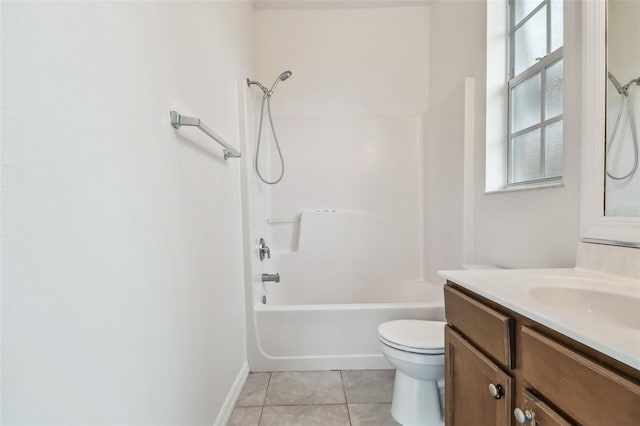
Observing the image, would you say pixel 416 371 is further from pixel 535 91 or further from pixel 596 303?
pixel 535 91

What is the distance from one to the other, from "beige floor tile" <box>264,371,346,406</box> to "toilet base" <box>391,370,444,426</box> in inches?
13.8

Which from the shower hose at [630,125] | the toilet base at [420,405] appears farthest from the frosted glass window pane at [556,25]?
the toilet base at [420,405]

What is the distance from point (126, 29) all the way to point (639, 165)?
1480mm

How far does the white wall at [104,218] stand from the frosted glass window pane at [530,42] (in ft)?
5.15

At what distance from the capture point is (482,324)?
800mm

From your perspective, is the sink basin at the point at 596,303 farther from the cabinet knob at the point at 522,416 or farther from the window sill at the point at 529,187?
the window sill at the point at 529,187

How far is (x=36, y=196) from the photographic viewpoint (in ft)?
1.51

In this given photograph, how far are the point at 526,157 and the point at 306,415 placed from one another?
172 centimetres

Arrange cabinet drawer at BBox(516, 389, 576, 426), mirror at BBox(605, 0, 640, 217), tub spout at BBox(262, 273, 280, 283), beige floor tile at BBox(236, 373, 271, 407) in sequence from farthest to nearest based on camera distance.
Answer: tub spout at BBox(262, 273, 280, 283) → beige floor tile at BBox(236, 373, 271, 407) → mirror at BBox(605, 0, 640, 217) → cabinet drawer at BBox(516, 389, 576, 426)

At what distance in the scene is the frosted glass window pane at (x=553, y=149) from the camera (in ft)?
4.17

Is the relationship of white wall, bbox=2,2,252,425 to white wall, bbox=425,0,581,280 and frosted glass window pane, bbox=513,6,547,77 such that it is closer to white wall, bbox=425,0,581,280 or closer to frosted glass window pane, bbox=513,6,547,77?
white wall, bbox=425,0,581,280

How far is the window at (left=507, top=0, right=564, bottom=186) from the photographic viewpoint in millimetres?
1294

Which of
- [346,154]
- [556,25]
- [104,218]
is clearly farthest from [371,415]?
[556,25]

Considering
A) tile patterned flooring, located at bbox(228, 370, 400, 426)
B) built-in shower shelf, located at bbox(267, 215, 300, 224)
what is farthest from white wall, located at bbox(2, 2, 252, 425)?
built-in shower shelf, located at bbox(267, 215, 300, 224)
